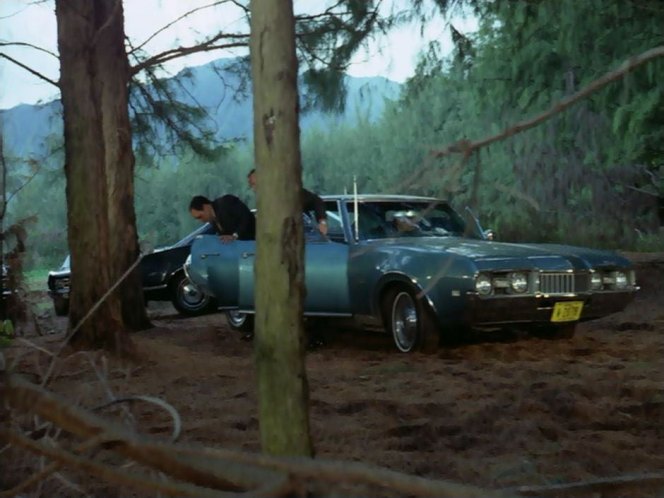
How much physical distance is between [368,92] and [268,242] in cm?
729

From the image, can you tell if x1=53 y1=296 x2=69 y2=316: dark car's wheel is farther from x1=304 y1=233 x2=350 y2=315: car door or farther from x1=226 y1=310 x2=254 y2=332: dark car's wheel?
x1=304 y1=233 x2=350 y2=315: car door

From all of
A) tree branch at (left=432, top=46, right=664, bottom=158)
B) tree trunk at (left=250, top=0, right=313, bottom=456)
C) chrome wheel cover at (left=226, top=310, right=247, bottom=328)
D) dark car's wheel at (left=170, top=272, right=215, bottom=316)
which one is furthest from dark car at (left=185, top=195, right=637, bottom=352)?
tree branch at (left=432, top=46, right=664, bottom=158)

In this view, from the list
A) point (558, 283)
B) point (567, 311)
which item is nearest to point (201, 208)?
point (558, 283)


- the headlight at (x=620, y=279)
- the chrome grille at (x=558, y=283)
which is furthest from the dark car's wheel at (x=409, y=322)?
the headlight at (x=620, y=279)

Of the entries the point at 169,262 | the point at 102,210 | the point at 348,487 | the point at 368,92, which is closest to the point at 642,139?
the point at 368,92

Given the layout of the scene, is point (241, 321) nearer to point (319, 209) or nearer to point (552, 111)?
point (319, 209)

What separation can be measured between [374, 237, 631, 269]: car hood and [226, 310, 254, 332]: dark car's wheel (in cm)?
246

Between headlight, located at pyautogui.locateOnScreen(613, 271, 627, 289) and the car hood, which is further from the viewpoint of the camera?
headlight, located at pyautogui.locateOnScreen(613, 271, 627, 289)

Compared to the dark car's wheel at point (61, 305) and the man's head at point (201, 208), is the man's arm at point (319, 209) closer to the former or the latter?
the man's head at point (201, 208)

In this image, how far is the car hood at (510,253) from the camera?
8.73 m

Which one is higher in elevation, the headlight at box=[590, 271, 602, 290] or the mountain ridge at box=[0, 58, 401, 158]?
the mountain ridge at box=[0, 58, 401, 158]

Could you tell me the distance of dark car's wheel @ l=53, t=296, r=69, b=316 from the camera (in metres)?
17.3

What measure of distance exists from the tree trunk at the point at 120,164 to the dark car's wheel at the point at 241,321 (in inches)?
48.3

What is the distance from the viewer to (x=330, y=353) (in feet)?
32.2
